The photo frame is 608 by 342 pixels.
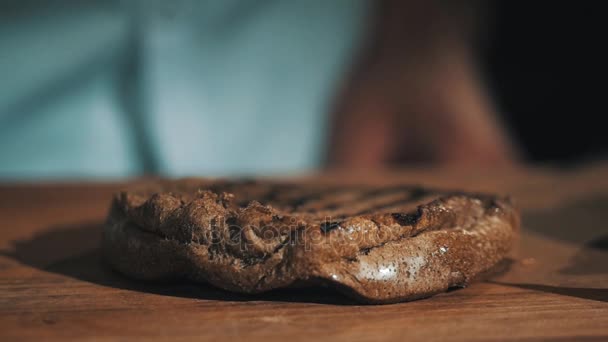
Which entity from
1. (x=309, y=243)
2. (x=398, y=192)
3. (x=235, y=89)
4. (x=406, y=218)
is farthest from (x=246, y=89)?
(x=309, y=243)

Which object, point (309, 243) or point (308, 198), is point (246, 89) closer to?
point (308, 198)

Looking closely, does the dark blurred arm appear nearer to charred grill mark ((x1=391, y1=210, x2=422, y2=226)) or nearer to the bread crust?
the bread crust

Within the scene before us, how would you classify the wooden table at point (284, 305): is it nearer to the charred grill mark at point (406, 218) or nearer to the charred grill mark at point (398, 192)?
the charred grill mark at point (406, 218)

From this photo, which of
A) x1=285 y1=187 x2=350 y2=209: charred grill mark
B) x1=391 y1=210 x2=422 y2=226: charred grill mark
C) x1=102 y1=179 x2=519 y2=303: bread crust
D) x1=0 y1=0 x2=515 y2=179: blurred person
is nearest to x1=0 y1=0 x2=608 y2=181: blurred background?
x1=0 y1=0 x2=515 y2=179: blurred person

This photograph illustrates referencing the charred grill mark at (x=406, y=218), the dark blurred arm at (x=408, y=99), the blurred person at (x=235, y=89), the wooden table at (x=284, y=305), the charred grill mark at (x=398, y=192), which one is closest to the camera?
the wooden table at (x=284, y=305)

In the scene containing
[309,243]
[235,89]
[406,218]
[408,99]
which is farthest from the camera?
[408,99]

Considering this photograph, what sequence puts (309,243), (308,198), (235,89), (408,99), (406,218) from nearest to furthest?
(309,243)
(406,218)
(308,198)
(235,89)
(408,99)

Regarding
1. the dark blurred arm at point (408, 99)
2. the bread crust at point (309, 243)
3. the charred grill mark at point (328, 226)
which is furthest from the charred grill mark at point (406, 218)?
the dark blurred arm at point (408, 99)
